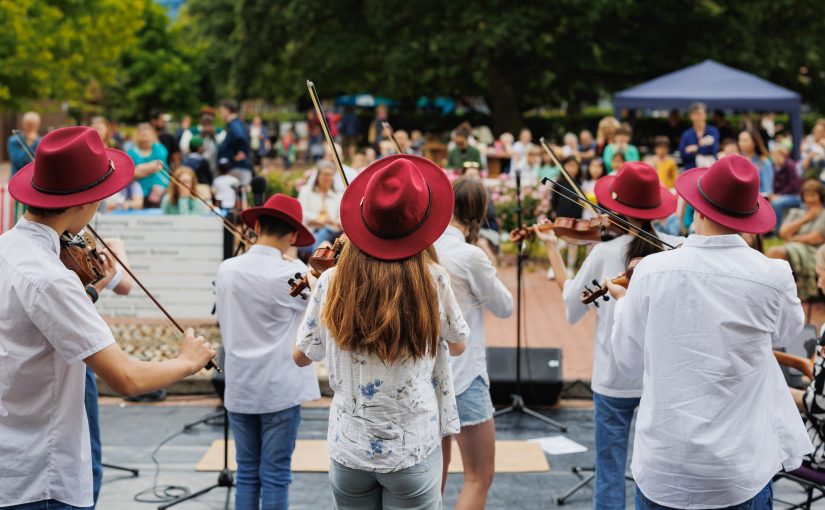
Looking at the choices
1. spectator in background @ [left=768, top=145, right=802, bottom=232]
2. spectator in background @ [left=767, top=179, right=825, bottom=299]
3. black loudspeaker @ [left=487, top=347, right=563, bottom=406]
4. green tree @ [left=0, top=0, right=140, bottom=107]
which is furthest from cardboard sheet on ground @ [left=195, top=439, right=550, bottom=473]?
green tree @ [left=0, top=0, right=140, bottom=107]

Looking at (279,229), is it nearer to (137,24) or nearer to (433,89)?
(433,89)

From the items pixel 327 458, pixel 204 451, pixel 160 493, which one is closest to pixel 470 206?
pixel 327 458

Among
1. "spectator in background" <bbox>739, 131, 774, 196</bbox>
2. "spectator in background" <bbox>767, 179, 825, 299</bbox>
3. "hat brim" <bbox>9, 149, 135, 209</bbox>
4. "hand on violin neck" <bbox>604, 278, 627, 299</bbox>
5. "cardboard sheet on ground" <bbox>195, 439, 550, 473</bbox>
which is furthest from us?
"spectator in background" <bbox>739, 131, 774, 196</bbox>

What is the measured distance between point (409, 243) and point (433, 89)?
86.3ft

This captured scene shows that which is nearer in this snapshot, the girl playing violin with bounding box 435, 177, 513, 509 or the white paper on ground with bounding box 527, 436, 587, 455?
the girl playing violin with bounding box 435, 177, 513, 509

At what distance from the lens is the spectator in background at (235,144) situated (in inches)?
487

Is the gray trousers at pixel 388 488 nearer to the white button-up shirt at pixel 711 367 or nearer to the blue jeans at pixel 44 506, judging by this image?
the white button-up shirt at pixel 711 367

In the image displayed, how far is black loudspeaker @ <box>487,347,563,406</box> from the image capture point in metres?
7.21

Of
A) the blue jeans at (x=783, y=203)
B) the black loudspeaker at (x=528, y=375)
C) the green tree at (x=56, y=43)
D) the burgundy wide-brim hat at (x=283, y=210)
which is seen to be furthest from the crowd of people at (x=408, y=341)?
the green tree at (x=56, y=43)

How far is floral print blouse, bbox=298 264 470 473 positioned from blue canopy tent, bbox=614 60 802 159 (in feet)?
50.3

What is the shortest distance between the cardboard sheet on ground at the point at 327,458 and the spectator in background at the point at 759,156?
6953 millimetres

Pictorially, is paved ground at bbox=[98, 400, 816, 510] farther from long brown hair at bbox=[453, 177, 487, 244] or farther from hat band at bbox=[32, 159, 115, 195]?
hat band at bbox=[32, 159, 115, 195]

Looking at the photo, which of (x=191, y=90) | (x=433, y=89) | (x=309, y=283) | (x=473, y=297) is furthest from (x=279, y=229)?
(x=191, y=90)

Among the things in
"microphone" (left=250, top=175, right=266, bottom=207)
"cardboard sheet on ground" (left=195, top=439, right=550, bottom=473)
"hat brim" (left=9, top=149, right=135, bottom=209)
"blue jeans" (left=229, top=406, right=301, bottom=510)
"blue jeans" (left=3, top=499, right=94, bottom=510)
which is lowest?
"cardboard sheet on ground" (left=195, top=439, right=550, bottom=473)
